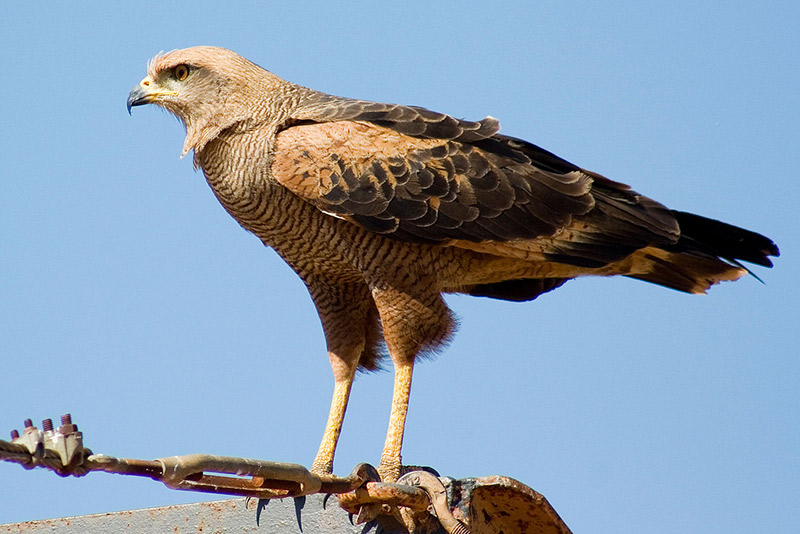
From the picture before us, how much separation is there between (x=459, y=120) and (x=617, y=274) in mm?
1404

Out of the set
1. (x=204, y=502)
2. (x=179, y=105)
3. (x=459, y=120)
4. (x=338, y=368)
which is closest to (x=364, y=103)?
(x=459, y=120)

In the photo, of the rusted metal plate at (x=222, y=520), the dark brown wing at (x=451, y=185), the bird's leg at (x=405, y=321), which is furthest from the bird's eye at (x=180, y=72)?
the rusted metal plate at (x=222, y=520)

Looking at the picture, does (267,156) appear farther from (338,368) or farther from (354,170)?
(338,368)

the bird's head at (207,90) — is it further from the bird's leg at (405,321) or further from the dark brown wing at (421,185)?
the bird's leg at (405,321)

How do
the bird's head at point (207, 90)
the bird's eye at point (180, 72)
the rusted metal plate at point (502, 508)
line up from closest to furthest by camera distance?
the rusted metal plate at point (502, 508)
the bird's head at point (207, 90)
the bird's eye at point (180, 72)

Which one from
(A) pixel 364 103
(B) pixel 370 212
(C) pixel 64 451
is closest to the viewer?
(C) pixel 64 451

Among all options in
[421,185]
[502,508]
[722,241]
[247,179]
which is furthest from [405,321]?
[722,241]

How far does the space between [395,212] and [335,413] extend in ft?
4.13

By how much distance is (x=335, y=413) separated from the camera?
635cm

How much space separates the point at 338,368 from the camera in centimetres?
652

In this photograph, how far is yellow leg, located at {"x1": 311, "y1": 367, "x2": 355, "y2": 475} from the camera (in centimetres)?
614

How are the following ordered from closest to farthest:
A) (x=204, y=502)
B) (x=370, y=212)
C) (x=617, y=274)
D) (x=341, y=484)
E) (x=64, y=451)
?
(x=64, y=451) → (x=341, y=484) → (x=204, y=502) → (x=370, y=212) → (x=617, y=274)

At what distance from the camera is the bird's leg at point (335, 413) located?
615 cm

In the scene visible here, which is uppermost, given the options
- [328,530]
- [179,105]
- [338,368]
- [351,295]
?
[179,105]
